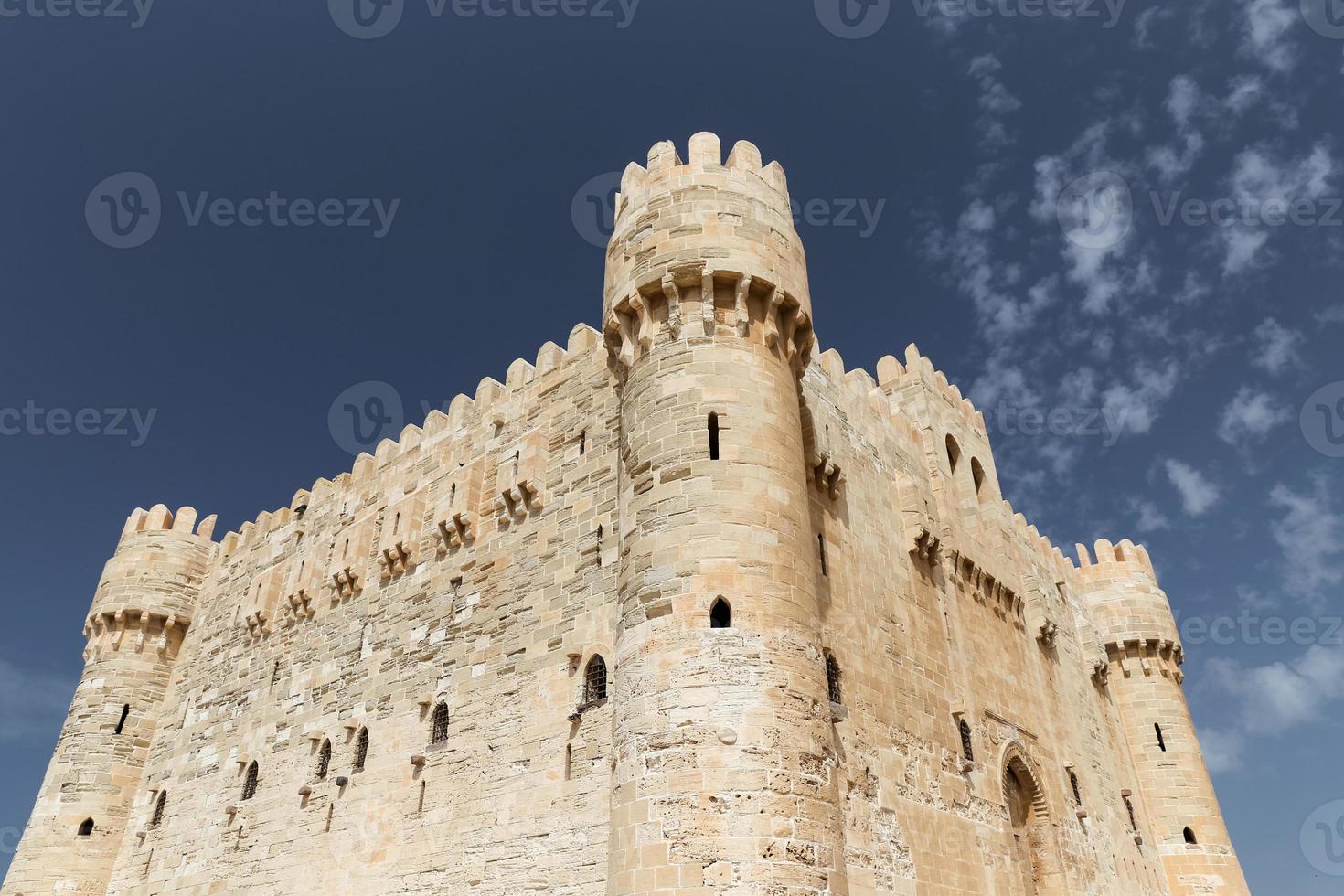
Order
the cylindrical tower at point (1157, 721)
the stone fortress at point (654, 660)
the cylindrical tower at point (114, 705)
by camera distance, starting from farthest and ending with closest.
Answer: the cylindrical tower at point (1157, 721) → the cylindrical tower at point (114, 705) → the stone fortress at point (654, 660)

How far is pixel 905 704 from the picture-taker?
1388 centimetres

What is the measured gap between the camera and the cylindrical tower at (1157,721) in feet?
71.1

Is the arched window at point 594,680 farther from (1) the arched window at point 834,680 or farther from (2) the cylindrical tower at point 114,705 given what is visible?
(2) the cylindrical tower at point 114,705

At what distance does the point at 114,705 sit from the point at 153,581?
3136mm

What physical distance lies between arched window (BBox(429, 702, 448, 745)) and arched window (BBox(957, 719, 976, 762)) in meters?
8.43

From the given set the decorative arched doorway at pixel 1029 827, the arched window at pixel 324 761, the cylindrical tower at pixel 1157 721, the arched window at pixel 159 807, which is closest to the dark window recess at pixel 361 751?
the arched window at pixel 324 761

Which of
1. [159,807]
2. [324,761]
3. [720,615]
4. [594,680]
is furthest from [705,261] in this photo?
[159,807]

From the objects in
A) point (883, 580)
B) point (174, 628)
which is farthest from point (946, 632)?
point (174, 628)

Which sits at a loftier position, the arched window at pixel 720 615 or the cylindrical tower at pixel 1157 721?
the cylindrical tower at pixel 1157 721

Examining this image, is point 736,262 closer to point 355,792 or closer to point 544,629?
point 544,629

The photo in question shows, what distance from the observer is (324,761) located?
52.3ft

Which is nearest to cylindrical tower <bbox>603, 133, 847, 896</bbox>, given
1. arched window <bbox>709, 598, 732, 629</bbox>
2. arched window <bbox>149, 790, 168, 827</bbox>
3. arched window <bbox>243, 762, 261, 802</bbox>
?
arched window <bbox>709, 598, 732, 629</bbox>

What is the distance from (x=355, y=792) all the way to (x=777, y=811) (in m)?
8.67

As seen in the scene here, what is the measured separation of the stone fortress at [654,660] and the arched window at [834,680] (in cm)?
7
